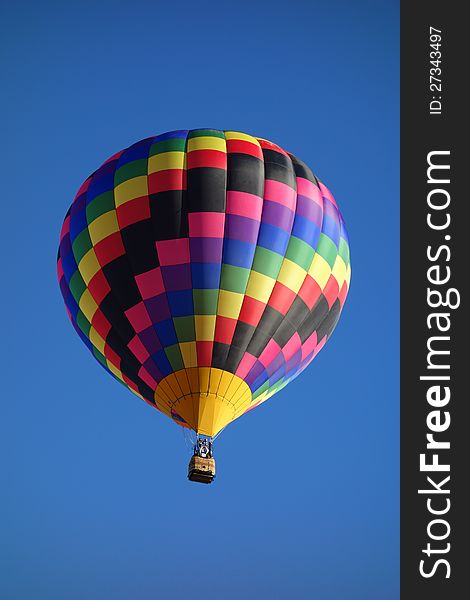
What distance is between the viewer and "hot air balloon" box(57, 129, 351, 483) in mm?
20547

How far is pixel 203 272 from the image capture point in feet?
67.8

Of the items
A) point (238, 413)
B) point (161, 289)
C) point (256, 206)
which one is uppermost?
point (256, 206)

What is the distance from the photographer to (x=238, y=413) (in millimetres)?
20938

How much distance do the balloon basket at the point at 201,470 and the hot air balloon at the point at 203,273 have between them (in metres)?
0.02

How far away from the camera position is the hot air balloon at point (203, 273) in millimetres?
20547

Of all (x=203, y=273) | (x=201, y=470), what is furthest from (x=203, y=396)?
(x=203, y=273)

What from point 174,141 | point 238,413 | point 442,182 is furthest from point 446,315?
point 174,141

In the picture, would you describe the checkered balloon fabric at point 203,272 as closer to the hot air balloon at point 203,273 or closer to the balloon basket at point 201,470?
the hot air balloon at point 203,273

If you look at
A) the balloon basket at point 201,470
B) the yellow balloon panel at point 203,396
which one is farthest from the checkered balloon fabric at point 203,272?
the balloon basket at point 201,470

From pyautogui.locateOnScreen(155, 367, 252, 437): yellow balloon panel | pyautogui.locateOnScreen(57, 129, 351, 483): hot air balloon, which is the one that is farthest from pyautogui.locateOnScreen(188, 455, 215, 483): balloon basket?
pyautogui.locateOnScreen(155, 367, 252, 437): yellow balloon panel

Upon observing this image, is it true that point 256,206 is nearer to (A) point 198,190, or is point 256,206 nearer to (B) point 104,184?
(A) point 198,190

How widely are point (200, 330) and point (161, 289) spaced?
2.65 feet

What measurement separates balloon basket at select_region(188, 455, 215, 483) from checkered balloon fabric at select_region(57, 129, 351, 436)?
20.3 inches

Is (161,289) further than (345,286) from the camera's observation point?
No
